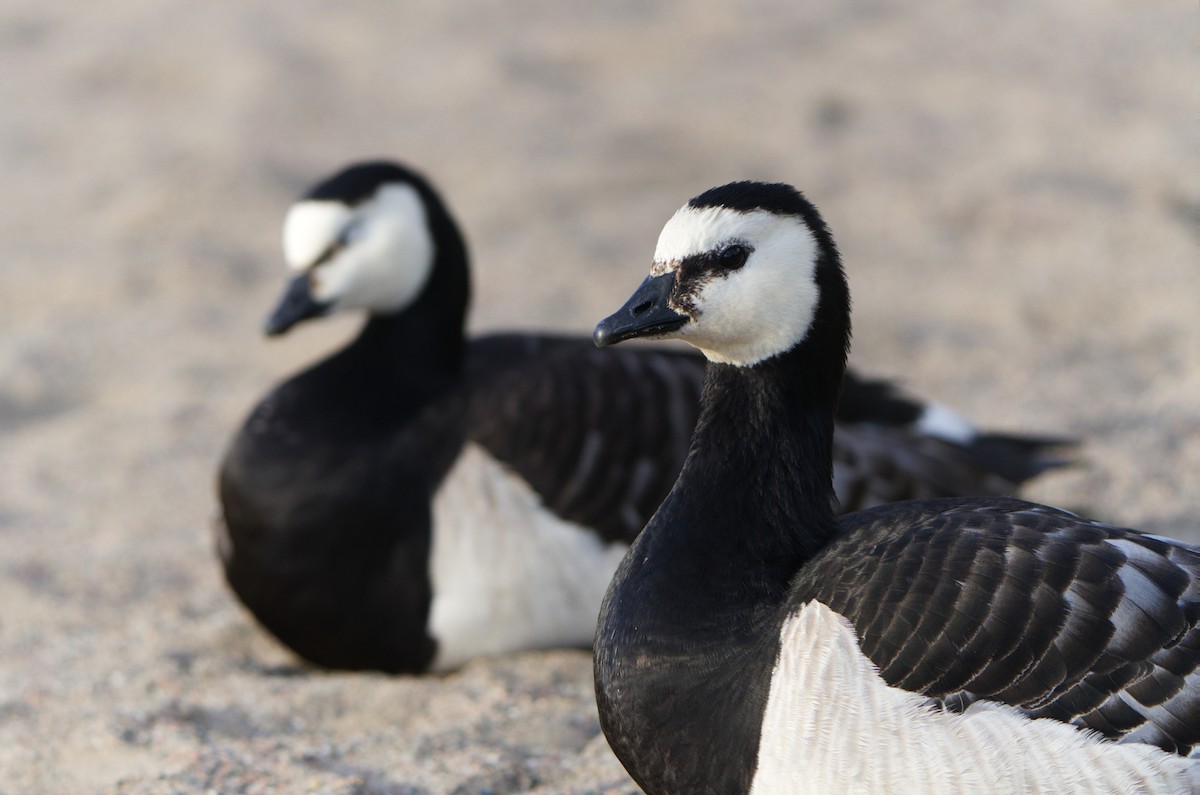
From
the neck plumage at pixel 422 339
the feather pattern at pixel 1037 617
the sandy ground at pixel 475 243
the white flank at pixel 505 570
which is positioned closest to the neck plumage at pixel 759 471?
the feather pattern at pixel 1037 617

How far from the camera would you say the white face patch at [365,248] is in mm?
5070

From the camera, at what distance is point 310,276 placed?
5.14 meters

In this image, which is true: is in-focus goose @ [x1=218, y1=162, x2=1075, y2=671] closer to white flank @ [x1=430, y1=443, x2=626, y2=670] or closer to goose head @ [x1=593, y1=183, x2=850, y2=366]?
white flank @ [x1=430, y1=443, x2=626, y2=670]

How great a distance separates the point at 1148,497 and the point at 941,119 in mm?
4632

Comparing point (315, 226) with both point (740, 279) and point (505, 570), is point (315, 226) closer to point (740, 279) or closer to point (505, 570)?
point (505, 570)

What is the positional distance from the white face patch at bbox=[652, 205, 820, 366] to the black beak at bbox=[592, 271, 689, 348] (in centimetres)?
3

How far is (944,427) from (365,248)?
2.23 meters

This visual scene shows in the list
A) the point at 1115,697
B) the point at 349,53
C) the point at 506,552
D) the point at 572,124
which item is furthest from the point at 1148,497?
the point at 349,53

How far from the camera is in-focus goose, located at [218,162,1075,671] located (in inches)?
186

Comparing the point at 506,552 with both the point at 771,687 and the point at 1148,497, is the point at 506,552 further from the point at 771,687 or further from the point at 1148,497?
the point at 1148,497

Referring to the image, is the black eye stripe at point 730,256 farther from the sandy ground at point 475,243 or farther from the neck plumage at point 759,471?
the sandy ground at point 475,243

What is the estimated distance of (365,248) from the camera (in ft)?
16.7

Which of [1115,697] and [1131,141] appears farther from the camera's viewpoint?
[1131,141]

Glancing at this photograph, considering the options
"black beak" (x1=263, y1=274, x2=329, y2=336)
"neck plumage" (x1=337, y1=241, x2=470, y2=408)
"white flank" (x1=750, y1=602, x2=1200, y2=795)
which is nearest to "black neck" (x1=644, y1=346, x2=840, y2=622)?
"white flank" (x1=750, y1=602, x2=1200, y2=795)
